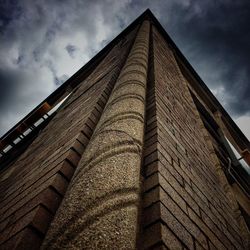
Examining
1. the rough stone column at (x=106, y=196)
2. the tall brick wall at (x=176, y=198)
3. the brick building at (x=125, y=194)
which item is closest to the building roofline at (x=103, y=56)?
the brick building at (x=125, y=194)

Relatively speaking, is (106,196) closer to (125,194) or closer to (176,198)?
(125,194)

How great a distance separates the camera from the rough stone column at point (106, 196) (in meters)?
0.57

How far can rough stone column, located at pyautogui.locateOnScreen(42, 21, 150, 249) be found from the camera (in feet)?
1.88

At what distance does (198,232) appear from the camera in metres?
0.90

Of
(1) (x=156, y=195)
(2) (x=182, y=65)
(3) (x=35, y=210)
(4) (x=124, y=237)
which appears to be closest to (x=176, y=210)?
(1) (x=156, y=195)

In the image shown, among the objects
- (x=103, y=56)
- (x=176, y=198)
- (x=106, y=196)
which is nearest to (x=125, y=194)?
(x=106, y=196)

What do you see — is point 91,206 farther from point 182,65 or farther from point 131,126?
point 182,65

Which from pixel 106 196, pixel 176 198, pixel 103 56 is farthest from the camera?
pixel 103 56

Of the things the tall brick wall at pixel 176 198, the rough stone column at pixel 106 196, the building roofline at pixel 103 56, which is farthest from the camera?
the building roofline at pixel 103 56

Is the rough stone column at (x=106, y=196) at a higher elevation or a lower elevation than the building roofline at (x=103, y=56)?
lower

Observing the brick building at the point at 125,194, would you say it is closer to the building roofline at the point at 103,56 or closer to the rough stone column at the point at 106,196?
the rough stone column at the point at 106,196

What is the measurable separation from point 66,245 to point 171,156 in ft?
2.21

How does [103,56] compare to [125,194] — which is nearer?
[125,194]

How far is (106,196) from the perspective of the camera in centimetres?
66
